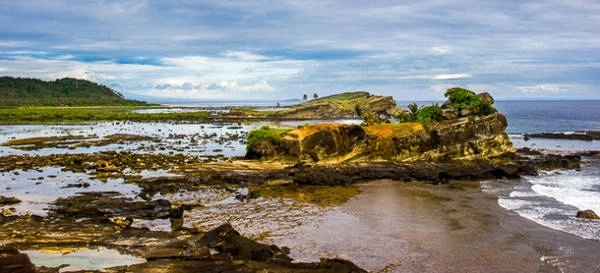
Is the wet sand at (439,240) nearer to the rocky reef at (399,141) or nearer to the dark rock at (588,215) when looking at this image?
the dark rock at (588,215)

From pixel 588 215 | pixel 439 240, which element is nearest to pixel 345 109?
pixel 588 215

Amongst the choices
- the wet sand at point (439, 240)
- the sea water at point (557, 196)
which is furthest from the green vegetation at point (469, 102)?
the wet sand at point (439, 240)

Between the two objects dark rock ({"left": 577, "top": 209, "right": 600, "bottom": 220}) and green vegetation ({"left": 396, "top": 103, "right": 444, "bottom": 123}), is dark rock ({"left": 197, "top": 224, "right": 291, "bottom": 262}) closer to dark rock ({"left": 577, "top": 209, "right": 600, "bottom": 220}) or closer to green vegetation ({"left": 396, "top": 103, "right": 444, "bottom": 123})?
dark rock ({"left": 577, "top": 209, "right": 600, "bottom": 220})

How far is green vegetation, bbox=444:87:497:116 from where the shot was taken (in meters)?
54.1

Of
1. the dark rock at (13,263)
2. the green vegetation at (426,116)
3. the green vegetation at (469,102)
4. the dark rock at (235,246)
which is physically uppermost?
the green vegetation at (469,102)

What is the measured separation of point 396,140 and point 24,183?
34.1 m

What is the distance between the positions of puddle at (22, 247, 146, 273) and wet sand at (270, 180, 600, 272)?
7.45 meters

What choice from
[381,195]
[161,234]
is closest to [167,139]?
[381,195]

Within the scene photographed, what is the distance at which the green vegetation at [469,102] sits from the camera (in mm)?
54062

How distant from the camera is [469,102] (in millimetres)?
55062

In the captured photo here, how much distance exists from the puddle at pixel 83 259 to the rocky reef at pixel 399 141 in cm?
2795

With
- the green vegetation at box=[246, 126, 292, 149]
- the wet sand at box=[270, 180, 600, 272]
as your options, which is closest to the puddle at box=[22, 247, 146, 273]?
the wet sand at box=[270, 180, 600, 272]

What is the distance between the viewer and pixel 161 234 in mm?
23188

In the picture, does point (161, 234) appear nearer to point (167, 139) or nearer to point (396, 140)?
point (396, 140)
